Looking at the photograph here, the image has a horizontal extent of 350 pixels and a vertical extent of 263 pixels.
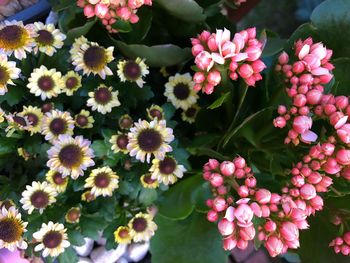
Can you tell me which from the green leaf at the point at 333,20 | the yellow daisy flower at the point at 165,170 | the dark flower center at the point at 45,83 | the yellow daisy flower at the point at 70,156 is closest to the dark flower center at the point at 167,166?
the yellow daisy flower at the point at 165,170

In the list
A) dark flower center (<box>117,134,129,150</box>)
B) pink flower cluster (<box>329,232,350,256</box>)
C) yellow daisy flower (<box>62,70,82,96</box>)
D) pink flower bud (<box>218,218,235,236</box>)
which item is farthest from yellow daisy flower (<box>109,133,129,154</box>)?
pink flower cluster (<box>329,232,350,256</box>)

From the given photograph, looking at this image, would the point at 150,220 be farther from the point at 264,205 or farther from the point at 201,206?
the point at 264,205

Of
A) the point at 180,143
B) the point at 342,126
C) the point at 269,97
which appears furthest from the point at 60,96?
the point at 342,126

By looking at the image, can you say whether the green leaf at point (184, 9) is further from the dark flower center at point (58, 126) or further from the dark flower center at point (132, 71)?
the dark flower center at point (58, 126)

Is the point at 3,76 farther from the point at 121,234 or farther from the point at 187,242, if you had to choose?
the point at 187,242

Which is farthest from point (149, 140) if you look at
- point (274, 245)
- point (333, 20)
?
point (333, 20)

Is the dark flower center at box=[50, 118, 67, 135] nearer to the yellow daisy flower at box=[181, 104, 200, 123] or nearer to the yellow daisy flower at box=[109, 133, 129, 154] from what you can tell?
the yellow daisy flower at box=[109, 133, 129, 154]

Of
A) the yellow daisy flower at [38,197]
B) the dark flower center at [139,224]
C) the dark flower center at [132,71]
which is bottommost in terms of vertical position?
the dark flower center at [139,224]
